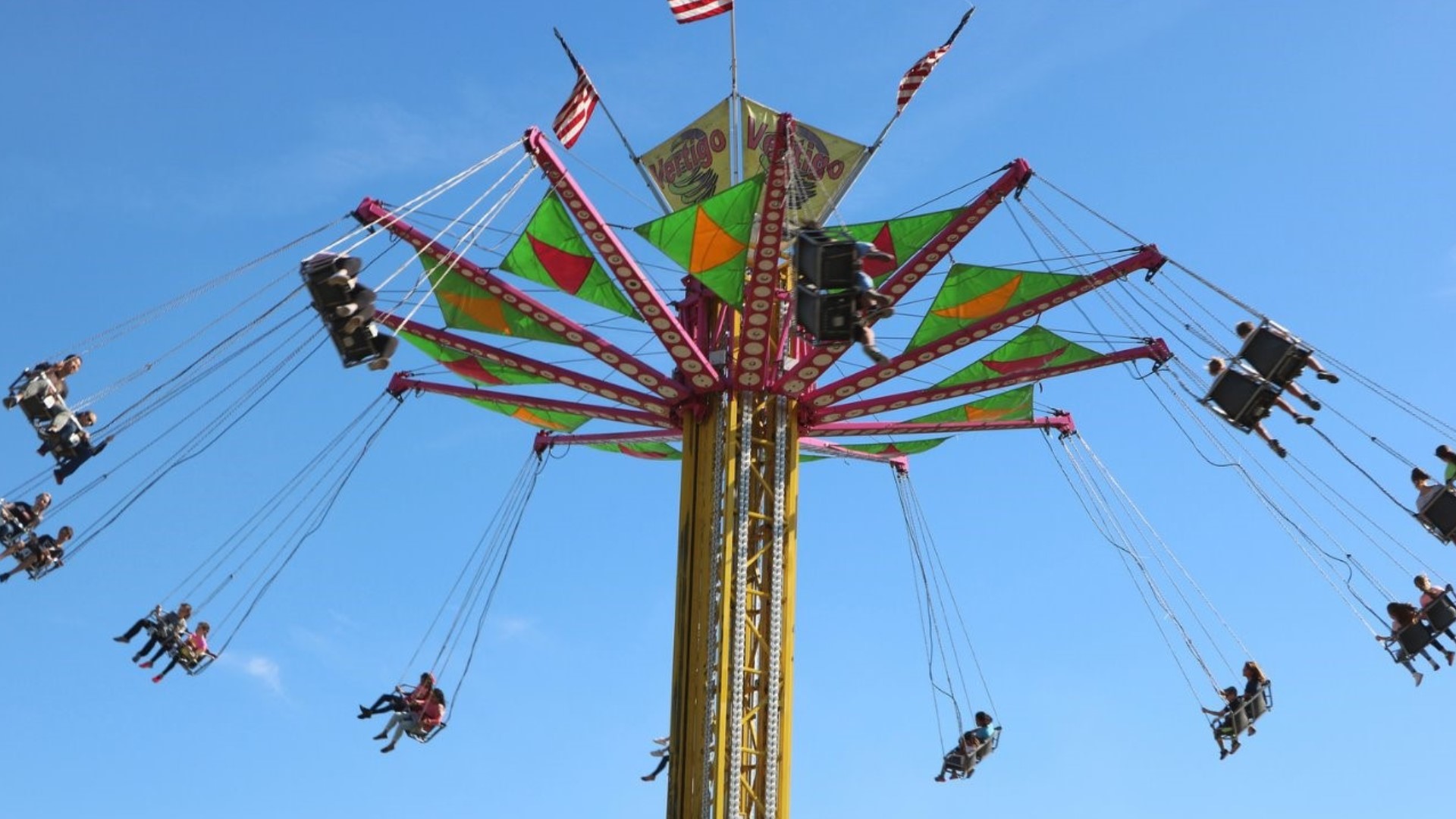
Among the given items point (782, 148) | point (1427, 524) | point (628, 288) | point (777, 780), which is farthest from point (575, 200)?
point (1427, 524)

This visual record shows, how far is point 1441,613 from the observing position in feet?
56.6

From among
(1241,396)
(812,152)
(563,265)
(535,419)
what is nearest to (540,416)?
(535,419)

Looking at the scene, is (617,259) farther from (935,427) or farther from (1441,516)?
(1441,516)

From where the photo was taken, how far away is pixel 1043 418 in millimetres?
21578

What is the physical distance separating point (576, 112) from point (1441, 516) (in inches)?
380

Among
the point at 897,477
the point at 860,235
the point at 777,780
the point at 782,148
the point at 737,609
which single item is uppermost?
the point at 897,477

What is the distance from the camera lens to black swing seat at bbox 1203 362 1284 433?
54.7 feet

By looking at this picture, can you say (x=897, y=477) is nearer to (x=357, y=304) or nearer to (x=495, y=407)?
(x=495, y=407)

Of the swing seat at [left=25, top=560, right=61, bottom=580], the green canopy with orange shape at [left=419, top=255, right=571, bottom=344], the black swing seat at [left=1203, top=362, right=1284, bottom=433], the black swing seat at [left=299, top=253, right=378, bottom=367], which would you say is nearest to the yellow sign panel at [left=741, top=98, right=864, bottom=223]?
the green canopy with orange shape at [left=419, top=255, right=571, bottom=344]

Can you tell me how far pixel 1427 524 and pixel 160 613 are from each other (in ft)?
42.7

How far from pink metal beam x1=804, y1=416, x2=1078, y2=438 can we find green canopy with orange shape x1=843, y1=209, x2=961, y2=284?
199cm

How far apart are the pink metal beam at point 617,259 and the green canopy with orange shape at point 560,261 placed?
0.84 meters

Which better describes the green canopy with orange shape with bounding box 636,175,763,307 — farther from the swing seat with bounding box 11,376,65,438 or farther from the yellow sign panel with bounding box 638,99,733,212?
the swing seat with bounding box 11,376,65,438

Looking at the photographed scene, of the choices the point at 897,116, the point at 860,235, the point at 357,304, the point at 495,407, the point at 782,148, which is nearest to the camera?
the point at 357,304
